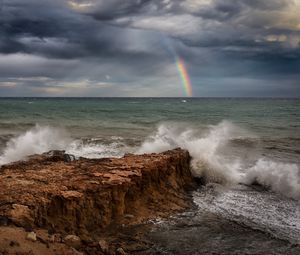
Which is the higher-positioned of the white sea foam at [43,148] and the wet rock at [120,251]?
the white sea foam at [43,148]

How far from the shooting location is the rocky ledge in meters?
7.40

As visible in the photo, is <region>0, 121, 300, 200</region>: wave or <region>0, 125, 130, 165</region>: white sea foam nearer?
<region>0, 121, 300, 200</region>: wave

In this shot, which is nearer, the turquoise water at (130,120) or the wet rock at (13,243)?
the wet rock at (13,243)

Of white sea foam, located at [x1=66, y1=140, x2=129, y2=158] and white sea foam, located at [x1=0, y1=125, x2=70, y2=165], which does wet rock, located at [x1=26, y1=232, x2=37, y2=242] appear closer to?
white sea foam, located at [x1=0, y1=125, x2=70, y2=165]

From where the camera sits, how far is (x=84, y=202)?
30.7ft

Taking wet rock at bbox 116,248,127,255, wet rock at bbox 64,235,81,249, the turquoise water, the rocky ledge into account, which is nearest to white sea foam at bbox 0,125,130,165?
the rocky ledge

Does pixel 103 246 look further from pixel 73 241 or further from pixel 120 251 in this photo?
pixel 73 241

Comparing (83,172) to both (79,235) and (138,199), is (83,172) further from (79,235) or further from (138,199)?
(79,235)

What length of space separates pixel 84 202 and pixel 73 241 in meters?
1.75

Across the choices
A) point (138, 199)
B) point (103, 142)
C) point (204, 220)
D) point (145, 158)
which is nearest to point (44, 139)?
point (103, 142)

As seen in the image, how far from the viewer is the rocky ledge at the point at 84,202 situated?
7398mm

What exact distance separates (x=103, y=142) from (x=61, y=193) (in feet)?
Answer: 59.6

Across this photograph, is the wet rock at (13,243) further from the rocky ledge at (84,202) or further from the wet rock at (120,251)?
the wet rock at (120,251)

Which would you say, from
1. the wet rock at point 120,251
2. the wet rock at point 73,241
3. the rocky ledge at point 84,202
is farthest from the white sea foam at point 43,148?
the wet rock at point 120,251
